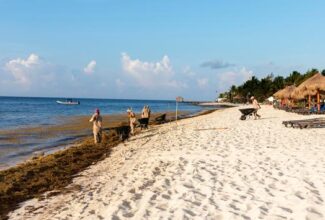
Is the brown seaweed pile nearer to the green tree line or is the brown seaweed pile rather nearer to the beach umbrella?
the beach umbrella

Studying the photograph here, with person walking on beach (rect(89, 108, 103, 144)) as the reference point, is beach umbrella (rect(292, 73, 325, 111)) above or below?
above

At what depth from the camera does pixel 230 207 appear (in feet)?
21.0

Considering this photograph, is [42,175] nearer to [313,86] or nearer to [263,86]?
[313,86]

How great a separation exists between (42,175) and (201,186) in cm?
522

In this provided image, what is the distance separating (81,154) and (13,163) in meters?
2.50

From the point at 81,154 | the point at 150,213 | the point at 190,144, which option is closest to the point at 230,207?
the point at 150,213

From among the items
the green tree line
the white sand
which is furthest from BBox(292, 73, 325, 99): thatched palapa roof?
the green tree line

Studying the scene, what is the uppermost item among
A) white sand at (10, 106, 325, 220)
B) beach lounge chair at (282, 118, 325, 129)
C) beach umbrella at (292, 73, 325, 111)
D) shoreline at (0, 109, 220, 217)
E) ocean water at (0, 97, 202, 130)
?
beach umbrella at (292, 73, 325, 111)

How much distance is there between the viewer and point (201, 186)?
304 inches

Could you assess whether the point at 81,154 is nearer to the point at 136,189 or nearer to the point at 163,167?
the point at 163,167

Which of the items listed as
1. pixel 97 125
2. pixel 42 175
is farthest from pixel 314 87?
pixel 42 175

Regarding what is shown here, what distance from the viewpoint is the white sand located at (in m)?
6.33

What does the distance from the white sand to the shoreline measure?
18.0 inches

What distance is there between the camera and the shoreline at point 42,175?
865 cm
